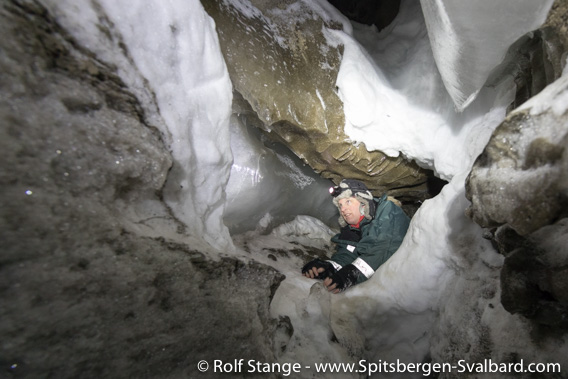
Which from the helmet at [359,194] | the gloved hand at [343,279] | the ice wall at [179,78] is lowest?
the gloved hand at [343,279]

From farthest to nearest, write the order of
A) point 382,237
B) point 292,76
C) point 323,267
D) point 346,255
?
point 346,255
point 382,237
point 323,267
point 292,76

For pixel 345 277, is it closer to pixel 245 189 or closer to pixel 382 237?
pixel 382 237

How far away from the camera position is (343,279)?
276cm

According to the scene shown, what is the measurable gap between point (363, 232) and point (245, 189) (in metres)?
1.60

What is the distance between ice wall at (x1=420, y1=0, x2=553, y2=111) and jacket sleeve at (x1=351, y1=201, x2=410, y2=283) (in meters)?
1.70

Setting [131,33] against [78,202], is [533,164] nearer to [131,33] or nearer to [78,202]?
[78,202]

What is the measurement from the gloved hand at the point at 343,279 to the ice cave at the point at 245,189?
16cm

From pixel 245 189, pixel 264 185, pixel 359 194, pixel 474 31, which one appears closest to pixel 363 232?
pixel 359 194

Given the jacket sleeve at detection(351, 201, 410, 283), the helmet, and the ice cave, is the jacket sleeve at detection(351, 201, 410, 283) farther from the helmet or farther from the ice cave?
the ice cave

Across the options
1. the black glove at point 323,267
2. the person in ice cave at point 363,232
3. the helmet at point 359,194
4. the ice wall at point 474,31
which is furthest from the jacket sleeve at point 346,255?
the ice wall at point 474,31

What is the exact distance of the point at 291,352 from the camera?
2008 mm

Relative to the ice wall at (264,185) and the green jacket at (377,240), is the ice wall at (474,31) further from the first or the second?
the ice wall at (264,185)

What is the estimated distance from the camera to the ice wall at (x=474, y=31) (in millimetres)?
1415

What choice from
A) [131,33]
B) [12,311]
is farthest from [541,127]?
[12,311]
